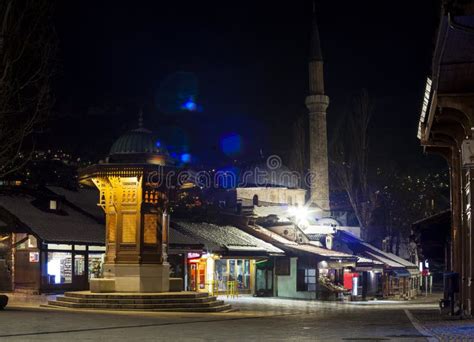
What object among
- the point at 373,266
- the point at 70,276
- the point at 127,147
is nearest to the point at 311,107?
the point at 373,266

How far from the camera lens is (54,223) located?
1661 inches

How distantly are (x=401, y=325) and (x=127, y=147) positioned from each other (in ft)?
45.7

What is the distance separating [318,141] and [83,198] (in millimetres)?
27690

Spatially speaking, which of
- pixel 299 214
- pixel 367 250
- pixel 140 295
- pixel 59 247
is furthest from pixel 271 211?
pixel 140 295

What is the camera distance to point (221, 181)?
65375mm

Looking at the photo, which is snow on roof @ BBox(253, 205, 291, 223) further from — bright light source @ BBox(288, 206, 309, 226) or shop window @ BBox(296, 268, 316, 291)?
shop window @ BBox(296, 268, 316, 291)

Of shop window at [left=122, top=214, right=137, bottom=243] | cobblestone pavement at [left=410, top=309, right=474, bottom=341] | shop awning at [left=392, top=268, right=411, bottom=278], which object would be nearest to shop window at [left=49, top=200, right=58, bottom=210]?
shop window at [left=122, top=214, right=137, bottom=243]

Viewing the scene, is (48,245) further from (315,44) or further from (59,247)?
(315,44)

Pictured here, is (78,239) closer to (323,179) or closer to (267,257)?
(267,257)

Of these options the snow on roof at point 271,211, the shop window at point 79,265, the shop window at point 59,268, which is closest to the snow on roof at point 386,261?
the snow on roof at point 271,211

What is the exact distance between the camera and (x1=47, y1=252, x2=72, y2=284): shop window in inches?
1640

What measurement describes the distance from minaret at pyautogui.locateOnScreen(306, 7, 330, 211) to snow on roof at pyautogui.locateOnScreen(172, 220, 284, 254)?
21.5 m

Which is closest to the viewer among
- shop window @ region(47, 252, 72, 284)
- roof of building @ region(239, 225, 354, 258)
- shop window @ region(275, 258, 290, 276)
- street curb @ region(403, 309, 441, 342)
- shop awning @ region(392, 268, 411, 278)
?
street curb @ region(403, 309, 441, 342)

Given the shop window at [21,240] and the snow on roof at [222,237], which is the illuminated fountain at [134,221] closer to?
the shop window at [21,240]
